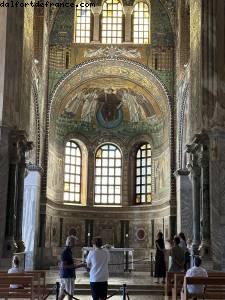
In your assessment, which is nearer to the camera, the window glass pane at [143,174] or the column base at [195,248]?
the column base at [195,248]

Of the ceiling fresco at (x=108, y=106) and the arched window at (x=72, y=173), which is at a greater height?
the ceiling fresco at (x=108, y=106)

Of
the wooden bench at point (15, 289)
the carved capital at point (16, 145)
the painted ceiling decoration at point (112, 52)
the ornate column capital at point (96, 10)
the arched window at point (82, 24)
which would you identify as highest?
the ornate column capital at point (96, 10)

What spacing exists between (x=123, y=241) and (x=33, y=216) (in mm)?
7481

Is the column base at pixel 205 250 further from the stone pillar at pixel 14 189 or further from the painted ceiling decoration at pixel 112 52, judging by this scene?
the painted ceiling decoration at pixel 112 52

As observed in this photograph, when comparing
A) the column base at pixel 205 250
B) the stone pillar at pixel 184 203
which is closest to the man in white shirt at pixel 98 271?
the column base at pixel 205 250

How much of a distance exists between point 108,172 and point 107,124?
3.10 metres

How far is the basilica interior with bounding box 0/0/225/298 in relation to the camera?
29969 mm

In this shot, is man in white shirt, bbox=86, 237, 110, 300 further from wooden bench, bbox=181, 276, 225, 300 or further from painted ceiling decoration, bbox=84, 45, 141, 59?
painted ceiling decoration, bbox=84, 45, 141, 59

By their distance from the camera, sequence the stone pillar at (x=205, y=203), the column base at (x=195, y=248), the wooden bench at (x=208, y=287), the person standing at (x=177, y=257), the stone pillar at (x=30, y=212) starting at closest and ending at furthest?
the wooden bench at (x=208, y=287) → the person standing at (x=177, y=257) → the stone pillar at (x=205, y=203) → the column base at (x=195, y=248) → the stone pillar at (x=30, y=212)

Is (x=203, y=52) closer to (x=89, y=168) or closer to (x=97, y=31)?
(x=97, y=31)

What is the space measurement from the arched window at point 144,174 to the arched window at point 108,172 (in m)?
1.26

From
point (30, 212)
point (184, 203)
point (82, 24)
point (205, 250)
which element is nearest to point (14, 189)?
point (205, 250)

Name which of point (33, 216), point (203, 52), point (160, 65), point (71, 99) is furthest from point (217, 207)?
point (71, 99)

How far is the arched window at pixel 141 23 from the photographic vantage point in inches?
1315
